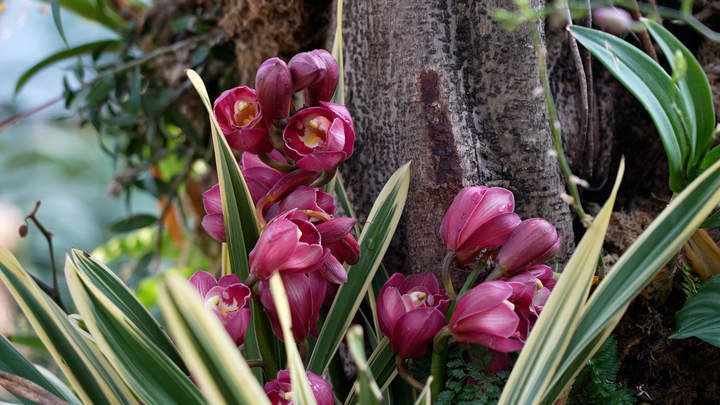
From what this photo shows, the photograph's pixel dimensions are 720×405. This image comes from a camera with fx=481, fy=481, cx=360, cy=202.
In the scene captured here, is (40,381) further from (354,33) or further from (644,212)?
(644,212)

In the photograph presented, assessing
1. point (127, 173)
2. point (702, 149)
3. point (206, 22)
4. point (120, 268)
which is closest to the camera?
point (702, 149)

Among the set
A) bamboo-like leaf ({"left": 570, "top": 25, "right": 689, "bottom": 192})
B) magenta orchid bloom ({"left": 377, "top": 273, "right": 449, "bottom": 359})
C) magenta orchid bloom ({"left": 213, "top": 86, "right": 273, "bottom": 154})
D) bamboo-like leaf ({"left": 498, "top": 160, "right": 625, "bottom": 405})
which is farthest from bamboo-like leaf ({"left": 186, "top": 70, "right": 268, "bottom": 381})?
bamboo-like leaf ({"left": 570, "top": 25, "right": 689, "bottom": 192})

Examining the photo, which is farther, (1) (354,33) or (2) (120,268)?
(2) (120,268)

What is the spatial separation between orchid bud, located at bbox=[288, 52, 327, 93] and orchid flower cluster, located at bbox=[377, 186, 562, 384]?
17 cm

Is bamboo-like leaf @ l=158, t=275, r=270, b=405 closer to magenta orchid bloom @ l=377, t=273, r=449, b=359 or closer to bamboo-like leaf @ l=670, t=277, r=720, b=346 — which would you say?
magenta orchid bloom @ l=377, t=273, r=449, b=359

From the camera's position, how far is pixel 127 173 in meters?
1.13

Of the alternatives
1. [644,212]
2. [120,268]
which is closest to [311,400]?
[644,212]

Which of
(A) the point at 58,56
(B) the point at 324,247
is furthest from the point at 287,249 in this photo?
(A) the point at 58,56

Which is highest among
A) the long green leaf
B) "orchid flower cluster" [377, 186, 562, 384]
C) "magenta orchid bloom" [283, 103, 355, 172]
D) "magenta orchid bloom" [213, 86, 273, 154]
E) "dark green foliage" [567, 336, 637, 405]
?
the long green leaf

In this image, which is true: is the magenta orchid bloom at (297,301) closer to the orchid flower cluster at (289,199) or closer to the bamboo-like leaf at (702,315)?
the orchid flower cluster at (289,199)

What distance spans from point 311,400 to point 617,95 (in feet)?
2.00

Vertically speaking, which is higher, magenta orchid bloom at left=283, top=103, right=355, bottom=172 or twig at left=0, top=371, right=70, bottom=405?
magenta orchid bloom at left=283, top=103, right=355, bottom=172

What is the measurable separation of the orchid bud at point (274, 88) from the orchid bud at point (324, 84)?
37 millimetres

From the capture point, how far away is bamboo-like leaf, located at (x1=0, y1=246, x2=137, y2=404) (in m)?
0.43
